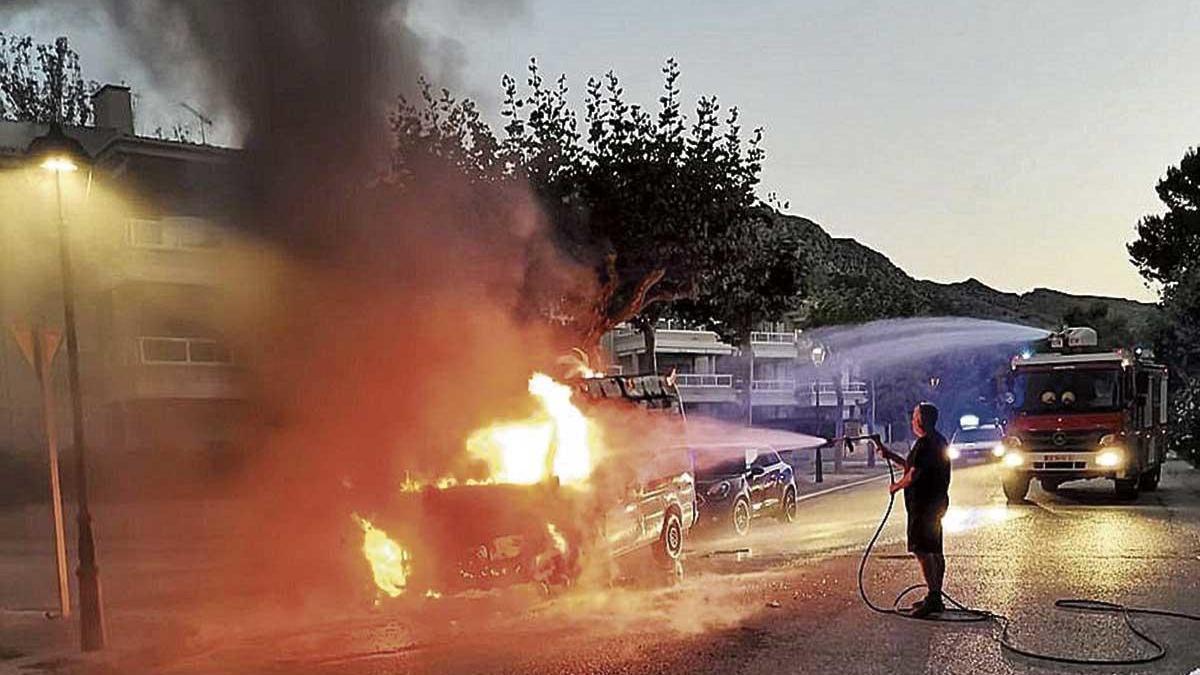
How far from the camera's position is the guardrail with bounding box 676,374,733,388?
41131 millimetres

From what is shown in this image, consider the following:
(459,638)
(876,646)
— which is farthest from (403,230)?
(876,646)

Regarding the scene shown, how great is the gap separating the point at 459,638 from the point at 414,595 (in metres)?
1.47

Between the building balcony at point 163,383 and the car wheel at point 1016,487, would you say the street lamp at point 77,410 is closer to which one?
the building balcony at point 163,383

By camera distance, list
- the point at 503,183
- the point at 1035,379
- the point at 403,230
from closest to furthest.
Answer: the point at 403,230 → the point at 503,183 → the point at 1035,379

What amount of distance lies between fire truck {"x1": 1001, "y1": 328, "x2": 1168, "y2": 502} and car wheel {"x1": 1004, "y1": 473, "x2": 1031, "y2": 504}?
0.7 inches

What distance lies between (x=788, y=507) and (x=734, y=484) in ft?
8.33

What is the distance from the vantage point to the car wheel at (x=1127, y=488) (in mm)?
16844

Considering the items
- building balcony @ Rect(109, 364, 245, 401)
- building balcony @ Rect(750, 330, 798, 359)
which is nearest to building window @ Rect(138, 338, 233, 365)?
building balcony @ Rect(109, 364, 245, 401)

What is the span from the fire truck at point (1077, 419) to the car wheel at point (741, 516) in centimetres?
551

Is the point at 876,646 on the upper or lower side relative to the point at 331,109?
lower

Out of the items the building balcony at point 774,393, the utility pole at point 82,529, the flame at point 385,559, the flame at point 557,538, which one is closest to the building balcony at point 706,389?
the building balcony at point 774,393

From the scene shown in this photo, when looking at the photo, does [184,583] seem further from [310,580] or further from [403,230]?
[403,230]

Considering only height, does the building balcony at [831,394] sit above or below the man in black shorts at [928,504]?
below

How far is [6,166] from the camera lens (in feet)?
60.8
